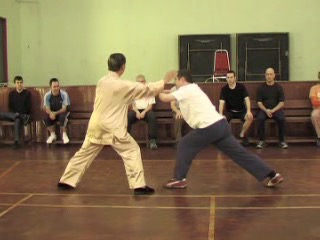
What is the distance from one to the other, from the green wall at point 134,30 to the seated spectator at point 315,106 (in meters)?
3.80

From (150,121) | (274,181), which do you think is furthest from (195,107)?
(150,121)

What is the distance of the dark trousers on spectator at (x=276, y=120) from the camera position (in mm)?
10656

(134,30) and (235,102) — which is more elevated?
(134,30)

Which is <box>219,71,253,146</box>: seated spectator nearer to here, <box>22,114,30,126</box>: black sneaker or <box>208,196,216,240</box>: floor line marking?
<box>22,114,30,126</box>: black sneaker

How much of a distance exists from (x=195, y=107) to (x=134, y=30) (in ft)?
29.2

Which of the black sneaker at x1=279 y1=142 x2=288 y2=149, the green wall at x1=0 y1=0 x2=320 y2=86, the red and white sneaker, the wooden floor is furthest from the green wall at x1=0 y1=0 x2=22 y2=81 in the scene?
the red and white sneaker

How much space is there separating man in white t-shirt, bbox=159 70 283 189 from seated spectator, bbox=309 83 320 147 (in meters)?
4.50

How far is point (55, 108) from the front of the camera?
1135 centimetres

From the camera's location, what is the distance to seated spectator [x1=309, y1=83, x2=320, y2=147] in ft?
35.4

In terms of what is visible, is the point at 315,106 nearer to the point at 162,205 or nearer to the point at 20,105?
the point at 162,205

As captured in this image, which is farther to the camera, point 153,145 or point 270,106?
point 270,106

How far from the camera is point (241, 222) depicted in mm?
5094

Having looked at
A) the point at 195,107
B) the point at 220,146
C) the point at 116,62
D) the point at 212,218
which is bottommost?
the point at 212,218

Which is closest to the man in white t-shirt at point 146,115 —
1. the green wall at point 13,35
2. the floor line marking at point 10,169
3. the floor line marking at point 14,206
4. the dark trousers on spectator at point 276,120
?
the dark trousers on spectator at point 276,120
